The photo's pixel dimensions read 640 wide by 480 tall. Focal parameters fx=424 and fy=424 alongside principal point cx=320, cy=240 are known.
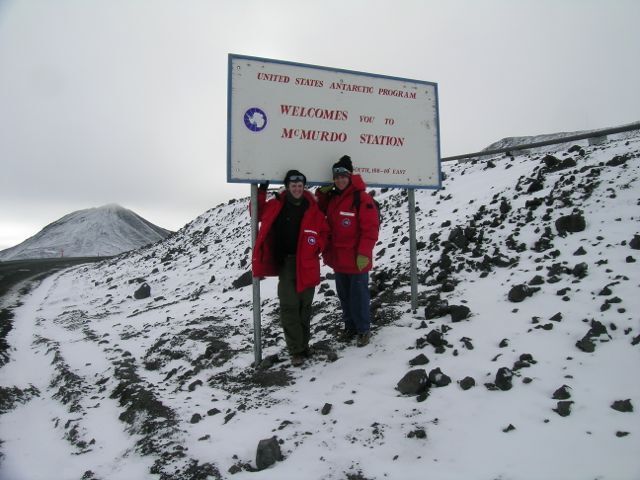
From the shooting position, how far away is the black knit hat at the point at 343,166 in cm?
506

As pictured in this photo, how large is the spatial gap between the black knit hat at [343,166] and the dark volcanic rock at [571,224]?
3.28m

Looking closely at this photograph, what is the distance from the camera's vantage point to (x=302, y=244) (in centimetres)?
480

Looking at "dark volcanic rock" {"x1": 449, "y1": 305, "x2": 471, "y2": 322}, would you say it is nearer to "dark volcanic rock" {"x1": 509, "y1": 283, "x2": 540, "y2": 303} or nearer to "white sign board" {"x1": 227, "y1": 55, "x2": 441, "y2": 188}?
"dark volcanic rock" {"x1": 509, "y1": 283, "x2": 540, "y2": 303}

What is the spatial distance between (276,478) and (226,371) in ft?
7.70

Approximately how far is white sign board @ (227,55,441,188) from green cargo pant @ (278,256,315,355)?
1148 mm

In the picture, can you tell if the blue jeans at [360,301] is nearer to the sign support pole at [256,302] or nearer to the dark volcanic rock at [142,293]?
the sign support pole at [256,302]

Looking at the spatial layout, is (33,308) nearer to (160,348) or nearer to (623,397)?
(160,348)

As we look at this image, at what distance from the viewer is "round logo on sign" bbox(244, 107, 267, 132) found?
5148mm

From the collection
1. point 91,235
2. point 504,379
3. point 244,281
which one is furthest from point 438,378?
point 91,235

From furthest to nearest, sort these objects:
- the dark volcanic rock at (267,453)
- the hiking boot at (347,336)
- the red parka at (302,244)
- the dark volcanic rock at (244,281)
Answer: the dark volcanic rock at (244,281) < the hiking boot at (347,336) < the red parka at (302,244) < the dark volcanic rock at (267,453)

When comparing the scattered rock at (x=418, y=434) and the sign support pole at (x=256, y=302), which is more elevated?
the sign support pole at (x=256, y=302)

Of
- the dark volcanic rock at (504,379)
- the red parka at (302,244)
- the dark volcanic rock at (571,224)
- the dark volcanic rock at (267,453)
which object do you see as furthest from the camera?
the dark volcanic rock at (571,224)

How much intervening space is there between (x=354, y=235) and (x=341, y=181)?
0.67 meters

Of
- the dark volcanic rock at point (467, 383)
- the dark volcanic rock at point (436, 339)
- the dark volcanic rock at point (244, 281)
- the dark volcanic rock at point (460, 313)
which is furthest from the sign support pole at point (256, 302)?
the dark volcanic rock at point (244, 281)
